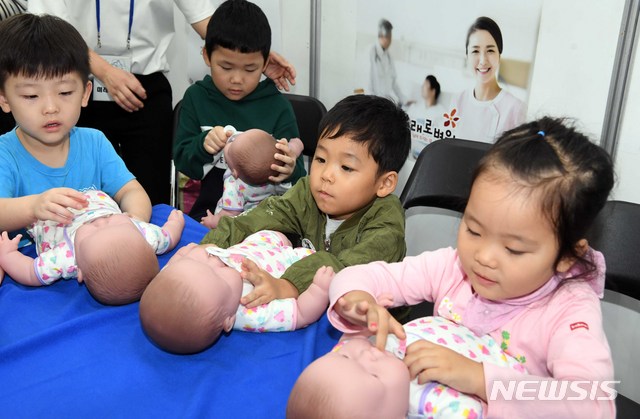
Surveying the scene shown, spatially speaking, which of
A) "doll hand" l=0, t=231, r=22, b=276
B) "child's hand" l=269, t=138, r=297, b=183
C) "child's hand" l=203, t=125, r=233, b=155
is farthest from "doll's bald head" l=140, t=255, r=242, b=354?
"child's hand" l=203, t=125, r=233, b=155

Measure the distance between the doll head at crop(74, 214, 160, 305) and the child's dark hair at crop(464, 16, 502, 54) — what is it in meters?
1.50

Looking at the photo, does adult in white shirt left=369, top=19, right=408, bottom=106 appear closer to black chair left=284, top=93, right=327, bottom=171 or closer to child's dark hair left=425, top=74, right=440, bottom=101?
child's dark hair left=425, top=74, right=440, bottom=101

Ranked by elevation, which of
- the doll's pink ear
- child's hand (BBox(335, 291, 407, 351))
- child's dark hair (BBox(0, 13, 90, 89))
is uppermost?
child's dark hair (BBox(0, 13, 90, 89))

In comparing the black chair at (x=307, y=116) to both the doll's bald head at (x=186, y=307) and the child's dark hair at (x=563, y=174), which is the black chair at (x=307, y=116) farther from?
the child's dark hair at (x=563, y=174)

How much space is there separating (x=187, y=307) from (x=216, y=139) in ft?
3.49

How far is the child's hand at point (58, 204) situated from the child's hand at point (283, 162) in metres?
0.72

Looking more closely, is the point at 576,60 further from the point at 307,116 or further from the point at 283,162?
the point at 307,116

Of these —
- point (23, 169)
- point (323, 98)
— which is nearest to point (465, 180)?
point (23, 169)

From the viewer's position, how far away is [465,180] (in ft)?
5.82

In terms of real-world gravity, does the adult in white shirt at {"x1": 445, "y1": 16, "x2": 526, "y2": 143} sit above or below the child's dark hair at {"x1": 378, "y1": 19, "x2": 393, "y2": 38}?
below

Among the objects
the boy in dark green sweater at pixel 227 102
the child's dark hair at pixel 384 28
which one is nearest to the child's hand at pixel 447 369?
the boy in dark green sweater at pixel 227 102

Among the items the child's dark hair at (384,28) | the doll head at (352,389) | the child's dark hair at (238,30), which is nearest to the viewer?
the doll head at (352,389)

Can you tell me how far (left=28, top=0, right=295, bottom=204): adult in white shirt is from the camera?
7.48 feet

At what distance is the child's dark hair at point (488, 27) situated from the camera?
2172 millimetres
